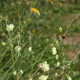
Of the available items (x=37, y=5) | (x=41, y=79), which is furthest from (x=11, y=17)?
(x=41, y=79)

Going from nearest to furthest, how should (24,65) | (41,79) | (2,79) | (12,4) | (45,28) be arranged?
(41,79)
(2,79)
(24,65)
(12,4)
(45,28)

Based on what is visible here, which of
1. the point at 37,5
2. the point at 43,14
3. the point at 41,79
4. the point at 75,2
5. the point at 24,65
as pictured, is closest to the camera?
the point at 41,79

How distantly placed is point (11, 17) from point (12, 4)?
17 cm

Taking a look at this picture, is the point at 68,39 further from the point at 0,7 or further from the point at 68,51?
the point at 0,7

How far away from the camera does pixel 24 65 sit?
6.28 ft

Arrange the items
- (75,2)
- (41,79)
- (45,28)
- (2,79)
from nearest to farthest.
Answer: (41,79), (2,79), (45,28), (75,2)

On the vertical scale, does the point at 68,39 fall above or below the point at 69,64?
below

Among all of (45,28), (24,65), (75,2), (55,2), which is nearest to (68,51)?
(45,28)

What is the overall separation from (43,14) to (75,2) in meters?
8.18

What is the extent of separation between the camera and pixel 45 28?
3.81 meters

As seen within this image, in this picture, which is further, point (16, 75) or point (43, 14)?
point (43, 14)

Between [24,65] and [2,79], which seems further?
[24,65]

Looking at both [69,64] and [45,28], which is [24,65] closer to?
[69,64]

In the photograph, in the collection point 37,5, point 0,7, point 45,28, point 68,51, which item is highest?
point 0,7
